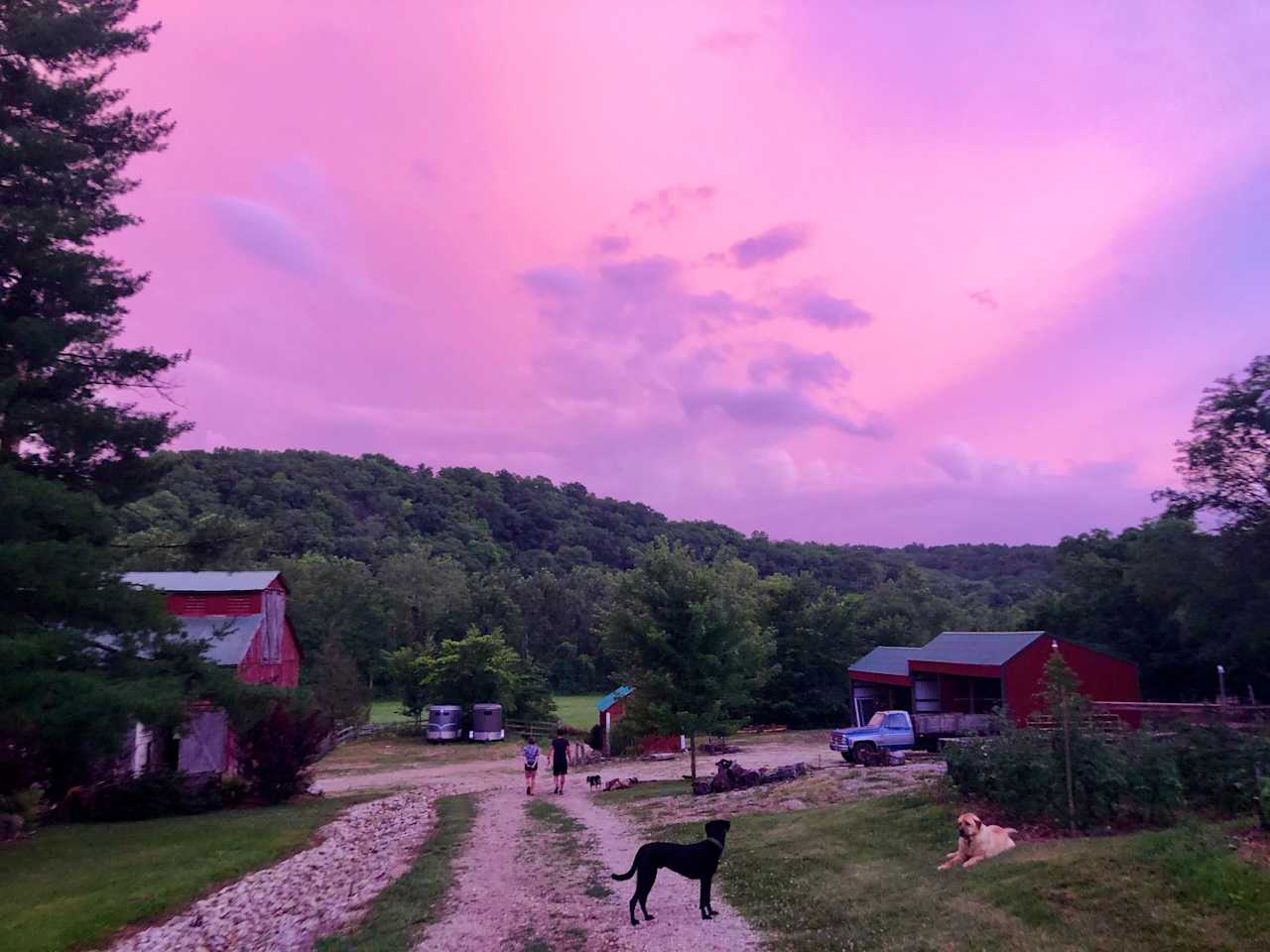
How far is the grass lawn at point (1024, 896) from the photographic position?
7.47m

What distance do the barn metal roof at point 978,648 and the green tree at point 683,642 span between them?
12.1 m

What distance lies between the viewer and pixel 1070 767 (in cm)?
1169

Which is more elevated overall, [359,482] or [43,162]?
[359,482]

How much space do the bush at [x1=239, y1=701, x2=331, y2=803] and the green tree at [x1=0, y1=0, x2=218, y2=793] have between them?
5187 millimetres

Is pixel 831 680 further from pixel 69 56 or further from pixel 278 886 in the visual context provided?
pixel 69 56

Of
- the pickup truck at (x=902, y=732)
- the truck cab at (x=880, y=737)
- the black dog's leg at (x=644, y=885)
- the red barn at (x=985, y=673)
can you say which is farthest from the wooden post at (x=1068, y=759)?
the red barn at (x=985, y=673)

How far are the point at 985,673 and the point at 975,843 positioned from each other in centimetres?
2347

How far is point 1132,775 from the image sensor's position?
11.4m

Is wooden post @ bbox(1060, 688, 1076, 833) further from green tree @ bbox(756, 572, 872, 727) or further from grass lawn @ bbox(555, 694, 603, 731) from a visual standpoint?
grass lawn @ bbox(555, 694, 603, 731)

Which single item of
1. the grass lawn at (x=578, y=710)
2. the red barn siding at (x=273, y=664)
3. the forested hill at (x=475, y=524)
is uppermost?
the forested hill at (x=475, y=524)

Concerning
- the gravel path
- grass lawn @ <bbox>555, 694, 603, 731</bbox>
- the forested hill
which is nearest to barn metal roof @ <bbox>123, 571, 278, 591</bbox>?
the gravel path

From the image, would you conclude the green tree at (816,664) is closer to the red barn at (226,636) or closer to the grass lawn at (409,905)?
the red barn at (226,636)

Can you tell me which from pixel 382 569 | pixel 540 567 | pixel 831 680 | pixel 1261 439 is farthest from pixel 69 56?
pixel 540 567

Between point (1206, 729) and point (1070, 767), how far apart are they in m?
2.06
